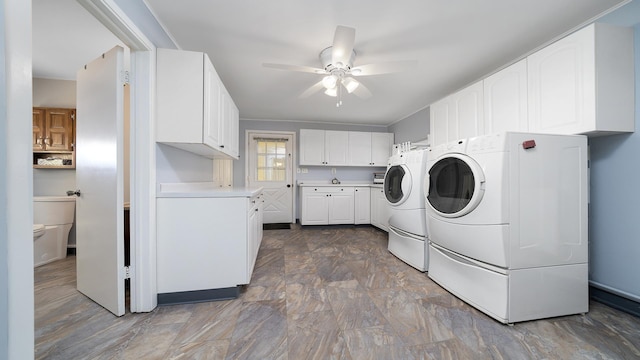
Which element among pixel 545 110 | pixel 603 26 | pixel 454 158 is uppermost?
pixel 603 26

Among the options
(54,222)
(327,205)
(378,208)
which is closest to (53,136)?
(54,222)

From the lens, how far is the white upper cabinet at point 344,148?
432cm

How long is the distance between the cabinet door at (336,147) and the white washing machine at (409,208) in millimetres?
1818

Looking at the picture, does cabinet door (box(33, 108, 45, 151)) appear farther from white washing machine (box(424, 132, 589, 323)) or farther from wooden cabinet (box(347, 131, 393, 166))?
white washing machine (box(424, 132, 589, 323))

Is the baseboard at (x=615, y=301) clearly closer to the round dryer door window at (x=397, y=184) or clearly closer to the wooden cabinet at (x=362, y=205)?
the round dryer door window at (x=397, y=184)

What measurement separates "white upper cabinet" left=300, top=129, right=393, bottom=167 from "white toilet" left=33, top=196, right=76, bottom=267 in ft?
10.6

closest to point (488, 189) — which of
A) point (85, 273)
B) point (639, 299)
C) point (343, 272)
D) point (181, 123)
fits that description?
point (639, 299)

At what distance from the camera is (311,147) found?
14.2ft

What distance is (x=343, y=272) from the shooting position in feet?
7.18

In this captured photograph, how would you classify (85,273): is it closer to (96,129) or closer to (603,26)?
(96,129)

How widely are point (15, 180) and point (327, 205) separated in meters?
3.64

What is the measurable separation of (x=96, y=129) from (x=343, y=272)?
7.69 ft

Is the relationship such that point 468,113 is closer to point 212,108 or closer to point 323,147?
point 212,108

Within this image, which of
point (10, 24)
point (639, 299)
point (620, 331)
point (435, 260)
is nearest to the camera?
point (10, 24)
